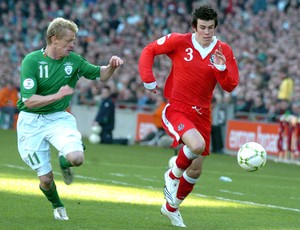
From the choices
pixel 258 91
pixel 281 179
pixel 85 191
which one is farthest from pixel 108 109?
pixel 85 191

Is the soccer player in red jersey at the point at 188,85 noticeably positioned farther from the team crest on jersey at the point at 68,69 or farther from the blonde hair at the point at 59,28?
the blonde hair at the point at 59,28

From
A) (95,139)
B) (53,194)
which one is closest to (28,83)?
(53,194)

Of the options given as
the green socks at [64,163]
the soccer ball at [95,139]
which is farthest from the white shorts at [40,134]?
the soccer ball at [95,139]

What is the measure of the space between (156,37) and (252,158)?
23260mm

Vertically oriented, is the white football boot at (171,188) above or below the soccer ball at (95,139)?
above

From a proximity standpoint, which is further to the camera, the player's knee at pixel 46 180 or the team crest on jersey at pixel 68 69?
Result: the team crest on jersey at pixel 68 69

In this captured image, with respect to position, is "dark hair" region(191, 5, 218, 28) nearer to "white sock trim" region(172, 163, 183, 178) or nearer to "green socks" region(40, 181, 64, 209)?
"white sock trim" region(172, 163, 183, 178)

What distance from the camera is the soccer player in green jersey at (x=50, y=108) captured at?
10492mm

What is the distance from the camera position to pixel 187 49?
1130cm

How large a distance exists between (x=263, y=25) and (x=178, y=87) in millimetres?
20957

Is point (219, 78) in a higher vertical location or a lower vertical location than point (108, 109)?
higher

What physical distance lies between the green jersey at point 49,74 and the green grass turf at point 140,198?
1.30m

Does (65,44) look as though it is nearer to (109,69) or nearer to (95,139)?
(109,69)

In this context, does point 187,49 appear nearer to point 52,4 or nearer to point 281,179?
point 281,179
